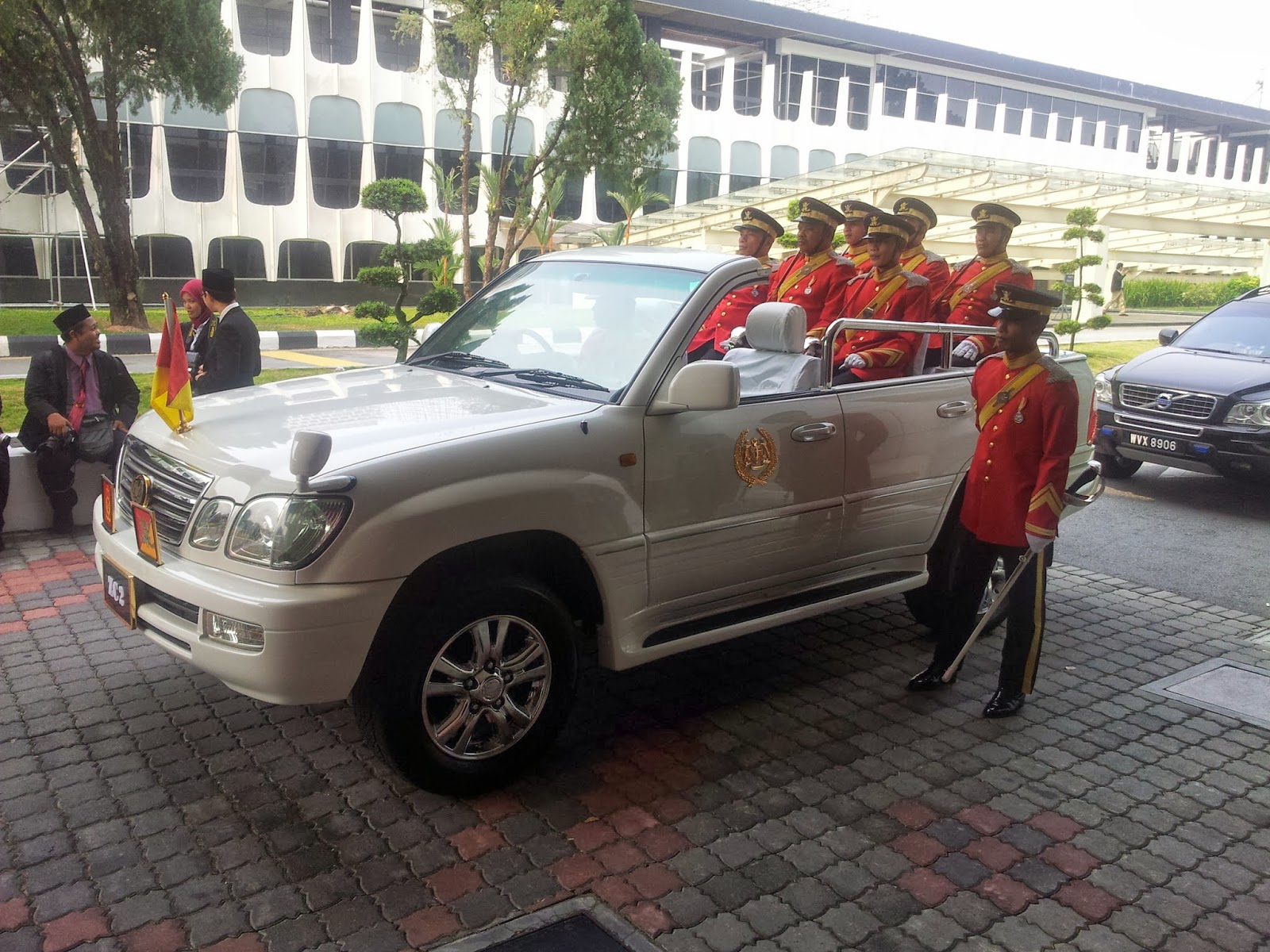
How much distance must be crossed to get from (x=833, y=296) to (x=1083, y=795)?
2.94m

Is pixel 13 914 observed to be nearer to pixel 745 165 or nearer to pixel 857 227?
pixel 857 227

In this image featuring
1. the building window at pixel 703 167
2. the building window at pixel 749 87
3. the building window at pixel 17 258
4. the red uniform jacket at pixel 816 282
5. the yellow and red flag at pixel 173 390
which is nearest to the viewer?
the yellow and red flag at pixel 173 390

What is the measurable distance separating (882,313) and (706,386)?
2101mm

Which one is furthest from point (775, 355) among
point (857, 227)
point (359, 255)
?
point (359, 255)

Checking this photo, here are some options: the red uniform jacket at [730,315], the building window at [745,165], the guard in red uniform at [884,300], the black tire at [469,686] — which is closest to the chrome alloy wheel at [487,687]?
the black tire at [469,686]

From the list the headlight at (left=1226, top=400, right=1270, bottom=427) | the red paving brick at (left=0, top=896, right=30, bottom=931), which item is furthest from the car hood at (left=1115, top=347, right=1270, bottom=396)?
the red paving brick at (left=0, top=896, right=30, bottom=931)

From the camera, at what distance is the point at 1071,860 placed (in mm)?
3586

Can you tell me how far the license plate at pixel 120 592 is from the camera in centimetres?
394

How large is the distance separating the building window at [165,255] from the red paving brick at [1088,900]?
27804 mm

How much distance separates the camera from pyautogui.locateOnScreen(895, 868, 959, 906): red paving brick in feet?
11.0

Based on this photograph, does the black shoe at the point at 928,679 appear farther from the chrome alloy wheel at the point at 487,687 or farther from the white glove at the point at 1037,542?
the chrome alloy wheel at the point at 487,687

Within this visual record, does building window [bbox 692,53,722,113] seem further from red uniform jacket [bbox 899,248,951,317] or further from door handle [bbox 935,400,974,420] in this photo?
door handle [bbox 935,400,974,420]

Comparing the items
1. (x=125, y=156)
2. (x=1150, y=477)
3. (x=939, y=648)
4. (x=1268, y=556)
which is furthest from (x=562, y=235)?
(x=939, y=648)

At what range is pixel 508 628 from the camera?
3.82 meters
